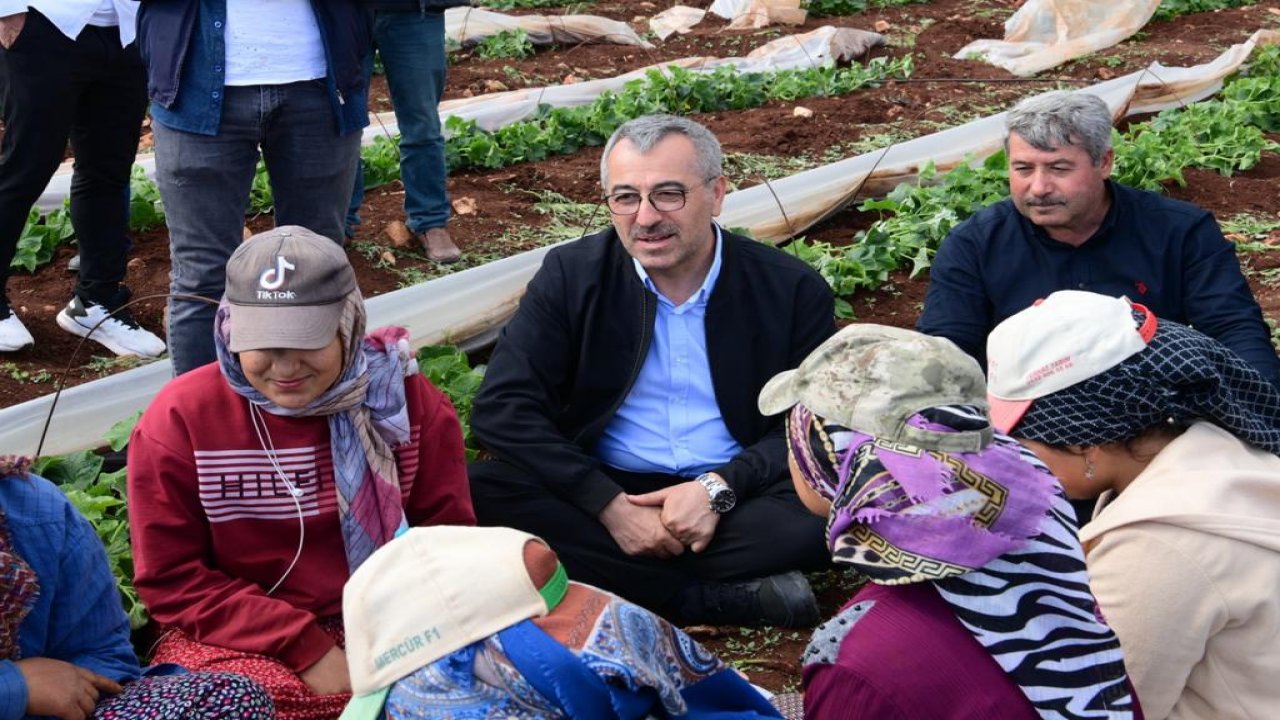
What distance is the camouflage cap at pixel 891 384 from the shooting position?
1.97m

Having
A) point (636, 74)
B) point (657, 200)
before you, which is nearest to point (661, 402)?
point (657, 200)

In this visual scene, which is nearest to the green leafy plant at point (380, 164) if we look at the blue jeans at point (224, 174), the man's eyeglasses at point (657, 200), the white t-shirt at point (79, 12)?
the white t-shirt at point (79, 12)

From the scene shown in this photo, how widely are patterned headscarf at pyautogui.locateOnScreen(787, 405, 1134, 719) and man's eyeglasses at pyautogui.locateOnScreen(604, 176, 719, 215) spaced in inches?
66.2

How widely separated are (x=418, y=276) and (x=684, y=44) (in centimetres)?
609

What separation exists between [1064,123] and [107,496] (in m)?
2.83

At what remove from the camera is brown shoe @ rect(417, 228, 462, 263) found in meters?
5.80

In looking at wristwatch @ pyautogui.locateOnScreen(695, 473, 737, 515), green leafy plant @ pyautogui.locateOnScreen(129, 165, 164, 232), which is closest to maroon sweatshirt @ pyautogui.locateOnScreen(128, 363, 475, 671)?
wristwatch @ pyautogui.locateOnScreen(695, 473, 737, 515)

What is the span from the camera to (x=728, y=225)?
5883 mm

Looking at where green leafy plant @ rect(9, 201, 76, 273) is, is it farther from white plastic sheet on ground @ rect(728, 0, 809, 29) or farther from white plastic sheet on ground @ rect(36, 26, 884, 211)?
white plastic sheet on ground @ rect(728, 0, 809, 29)

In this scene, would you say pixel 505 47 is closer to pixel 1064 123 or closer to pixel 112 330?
pixel 112 330

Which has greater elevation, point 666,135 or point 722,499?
point 666,135

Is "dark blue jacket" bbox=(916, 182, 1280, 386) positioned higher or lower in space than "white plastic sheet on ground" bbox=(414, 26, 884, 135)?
higher

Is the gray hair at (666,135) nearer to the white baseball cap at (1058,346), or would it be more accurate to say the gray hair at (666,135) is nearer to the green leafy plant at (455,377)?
the green leafy plant at (455,377)

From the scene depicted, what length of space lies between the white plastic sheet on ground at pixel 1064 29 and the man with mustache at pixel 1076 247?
20.5ft
